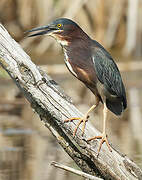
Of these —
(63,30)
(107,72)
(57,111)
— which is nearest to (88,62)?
(107,72)

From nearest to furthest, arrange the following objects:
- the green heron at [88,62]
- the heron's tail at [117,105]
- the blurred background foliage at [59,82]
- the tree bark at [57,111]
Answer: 1. the tree bark at [57,111]
2. the green heron at [88,62]
3. the heron's tail at [117,105]
4. the blurred background foliage at [59,82]

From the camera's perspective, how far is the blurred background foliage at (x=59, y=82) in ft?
17.0

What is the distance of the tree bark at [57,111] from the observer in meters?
3.76

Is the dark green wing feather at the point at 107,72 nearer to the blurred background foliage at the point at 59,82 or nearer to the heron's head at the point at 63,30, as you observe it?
the heron's head at the point at 63,30

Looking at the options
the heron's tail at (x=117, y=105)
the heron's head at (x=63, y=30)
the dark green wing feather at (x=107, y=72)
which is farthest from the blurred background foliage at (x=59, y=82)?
the heron's tail at (x=117, y=105)

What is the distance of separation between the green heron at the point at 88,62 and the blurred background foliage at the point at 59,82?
1.47 ft

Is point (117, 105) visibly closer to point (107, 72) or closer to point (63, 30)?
point (107, 72)

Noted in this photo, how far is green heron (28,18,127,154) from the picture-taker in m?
4.09

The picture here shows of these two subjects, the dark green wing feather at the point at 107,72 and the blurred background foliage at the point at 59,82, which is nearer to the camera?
the dark green wing feather at the point at 107,72

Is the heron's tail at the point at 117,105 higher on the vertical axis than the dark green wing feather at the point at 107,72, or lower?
lower

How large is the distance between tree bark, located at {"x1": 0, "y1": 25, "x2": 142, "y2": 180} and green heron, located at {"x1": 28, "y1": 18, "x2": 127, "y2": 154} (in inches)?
11.3

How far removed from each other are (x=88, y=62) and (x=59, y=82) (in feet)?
16.6

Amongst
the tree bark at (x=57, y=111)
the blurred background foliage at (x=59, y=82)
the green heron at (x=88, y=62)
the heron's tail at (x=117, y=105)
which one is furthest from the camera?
the blurred background foliage at (x=59, y=82)

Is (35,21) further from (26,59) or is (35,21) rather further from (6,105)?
(26,59)
